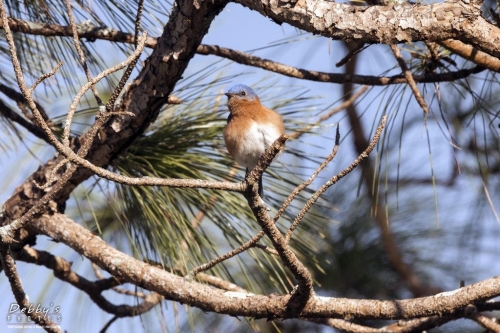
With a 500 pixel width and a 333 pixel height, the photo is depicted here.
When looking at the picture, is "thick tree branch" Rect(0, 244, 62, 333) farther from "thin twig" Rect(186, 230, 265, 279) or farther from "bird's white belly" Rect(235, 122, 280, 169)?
"bird's white belly" Rect(235, 122, 280, 169)

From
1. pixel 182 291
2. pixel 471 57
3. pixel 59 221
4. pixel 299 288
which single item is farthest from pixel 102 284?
pixel 471 57

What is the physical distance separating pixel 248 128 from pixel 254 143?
0.20 feet

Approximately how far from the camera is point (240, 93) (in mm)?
2977

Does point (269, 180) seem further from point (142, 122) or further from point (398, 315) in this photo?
point (398, 315)

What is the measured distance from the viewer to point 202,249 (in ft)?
8.72

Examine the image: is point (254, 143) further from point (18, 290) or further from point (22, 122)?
point (18, 290)

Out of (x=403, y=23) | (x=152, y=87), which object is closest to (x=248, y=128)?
(x=152, y=87)

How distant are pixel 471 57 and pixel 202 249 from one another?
44.4 inches

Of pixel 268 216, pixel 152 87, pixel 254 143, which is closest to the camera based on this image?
pixel 268 216

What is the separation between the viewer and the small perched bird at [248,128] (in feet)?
8.84

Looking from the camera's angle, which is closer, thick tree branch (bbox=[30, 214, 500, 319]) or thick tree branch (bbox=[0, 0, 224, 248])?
thick tree branch (bbox=[30, 214, 500, 319])

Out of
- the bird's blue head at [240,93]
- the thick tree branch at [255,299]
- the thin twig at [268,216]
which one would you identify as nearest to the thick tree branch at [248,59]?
the bird's blue head at [240,93]

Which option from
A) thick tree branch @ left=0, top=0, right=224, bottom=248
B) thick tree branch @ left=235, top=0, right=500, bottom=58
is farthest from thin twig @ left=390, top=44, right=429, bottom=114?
thick tree branch @ left=0, top=0, right=224, bottom=248

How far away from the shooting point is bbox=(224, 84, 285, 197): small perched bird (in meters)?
2.69
